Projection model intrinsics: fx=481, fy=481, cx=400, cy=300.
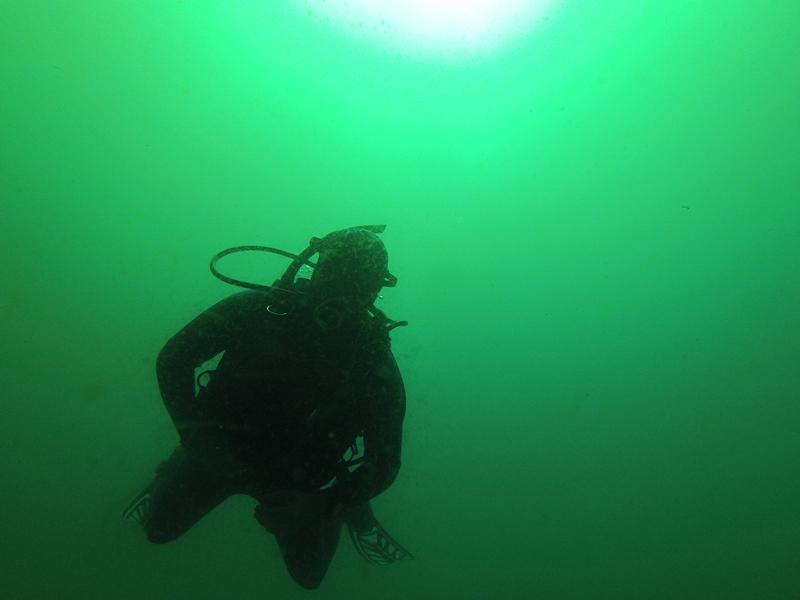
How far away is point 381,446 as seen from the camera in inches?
98.3

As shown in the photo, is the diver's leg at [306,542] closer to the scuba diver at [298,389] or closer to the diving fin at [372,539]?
the scuba diver at [298,389]

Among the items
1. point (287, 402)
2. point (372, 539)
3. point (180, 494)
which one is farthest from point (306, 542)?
point (287, 402)

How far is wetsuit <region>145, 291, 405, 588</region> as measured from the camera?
2289 millimetres

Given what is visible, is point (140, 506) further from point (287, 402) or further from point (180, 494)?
point (287, 402)

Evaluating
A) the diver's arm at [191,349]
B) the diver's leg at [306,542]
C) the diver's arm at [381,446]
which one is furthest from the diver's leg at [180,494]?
the diver's arm at [381,446]

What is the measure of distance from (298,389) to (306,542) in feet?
3.39

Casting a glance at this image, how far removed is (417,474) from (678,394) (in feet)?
40.0

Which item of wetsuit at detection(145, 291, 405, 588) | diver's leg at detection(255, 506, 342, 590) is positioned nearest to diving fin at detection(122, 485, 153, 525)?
wetsuit at detection(145, 291, 405, 588)

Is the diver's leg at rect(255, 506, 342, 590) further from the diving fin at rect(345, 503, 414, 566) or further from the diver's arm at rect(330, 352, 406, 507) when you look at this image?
the diver's arm at rect(330, 352, 406, 507)

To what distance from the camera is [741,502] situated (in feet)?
63.4

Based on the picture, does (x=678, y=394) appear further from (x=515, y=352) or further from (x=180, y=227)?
(x=180, y=227)

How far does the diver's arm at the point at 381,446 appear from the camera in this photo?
2438mm

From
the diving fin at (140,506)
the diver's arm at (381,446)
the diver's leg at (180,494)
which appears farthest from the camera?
the diving fin at (140,506)

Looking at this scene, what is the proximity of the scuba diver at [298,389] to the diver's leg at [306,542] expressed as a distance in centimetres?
1
